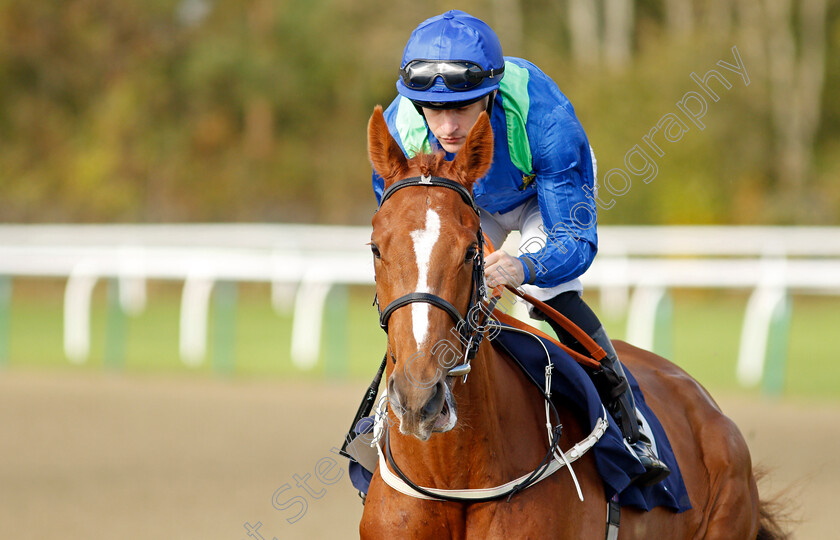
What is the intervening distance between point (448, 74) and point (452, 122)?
0.17 meters

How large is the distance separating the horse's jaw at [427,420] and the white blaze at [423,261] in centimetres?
17

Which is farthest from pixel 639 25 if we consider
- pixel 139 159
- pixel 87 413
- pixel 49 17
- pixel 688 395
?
pixel 688 395

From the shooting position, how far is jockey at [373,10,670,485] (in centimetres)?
332

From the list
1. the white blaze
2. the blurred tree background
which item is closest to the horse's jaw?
the white blaze

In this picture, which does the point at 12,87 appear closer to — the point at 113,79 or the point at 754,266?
the point at 113,79

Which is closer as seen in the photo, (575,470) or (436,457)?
(436,457)

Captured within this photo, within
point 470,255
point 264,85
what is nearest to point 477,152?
point 470,255

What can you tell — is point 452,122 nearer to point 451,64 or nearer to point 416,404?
point 451,64

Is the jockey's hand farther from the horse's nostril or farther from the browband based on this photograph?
the horse's nostril

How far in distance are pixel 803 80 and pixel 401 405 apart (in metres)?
25.0

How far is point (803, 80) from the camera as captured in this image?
2512cm

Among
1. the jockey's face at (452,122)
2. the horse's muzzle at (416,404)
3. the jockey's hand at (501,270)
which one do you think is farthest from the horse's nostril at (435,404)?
the jockey's face at (452,122)

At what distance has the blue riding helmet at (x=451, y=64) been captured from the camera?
3.31 m

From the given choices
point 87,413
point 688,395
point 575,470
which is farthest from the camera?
point 87,413
